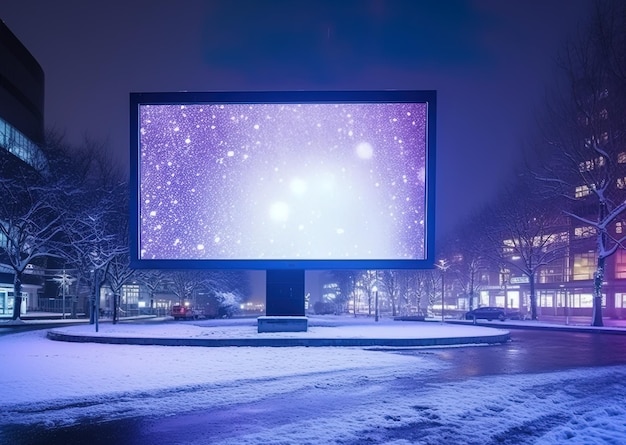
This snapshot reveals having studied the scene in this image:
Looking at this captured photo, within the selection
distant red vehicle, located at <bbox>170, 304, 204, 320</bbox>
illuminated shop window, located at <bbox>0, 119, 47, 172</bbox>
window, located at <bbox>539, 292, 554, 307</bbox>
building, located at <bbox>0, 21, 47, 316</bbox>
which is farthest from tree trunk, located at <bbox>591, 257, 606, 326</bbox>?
building, located at <bbox>0, 21, 47, 316</bbox>

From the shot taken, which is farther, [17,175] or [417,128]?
[17,175]

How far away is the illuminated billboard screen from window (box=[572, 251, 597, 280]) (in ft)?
145

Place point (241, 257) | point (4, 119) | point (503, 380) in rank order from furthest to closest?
point (4, 119) → point (241, 257) → point (503, 380)

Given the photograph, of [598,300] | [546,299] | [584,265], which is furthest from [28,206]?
[546,299]

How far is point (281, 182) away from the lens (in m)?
23.7

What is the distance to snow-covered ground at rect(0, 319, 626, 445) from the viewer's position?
7008 mm

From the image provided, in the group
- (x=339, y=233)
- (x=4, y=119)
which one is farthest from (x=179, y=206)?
(x=4, y=119)

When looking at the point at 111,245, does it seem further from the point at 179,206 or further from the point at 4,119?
the point at 4,119

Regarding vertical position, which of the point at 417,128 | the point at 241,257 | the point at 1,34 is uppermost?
the point at 1,34

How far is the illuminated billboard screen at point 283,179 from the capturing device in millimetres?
23578

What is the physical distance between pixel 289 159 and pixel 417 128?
614cm

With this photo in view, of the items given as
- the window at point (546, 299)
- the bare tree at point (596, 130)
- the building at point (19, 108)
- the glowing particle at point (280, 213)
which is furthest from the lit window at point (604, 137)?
the building at point (19, 108)

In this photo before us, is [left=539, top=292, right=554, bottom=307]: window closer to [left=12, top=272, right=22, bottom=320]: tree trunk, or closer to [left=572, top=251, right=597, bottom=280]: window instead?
[left=572, top=251, right=597, bottom=280]: window

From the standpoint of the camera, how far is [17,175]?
3628cm
